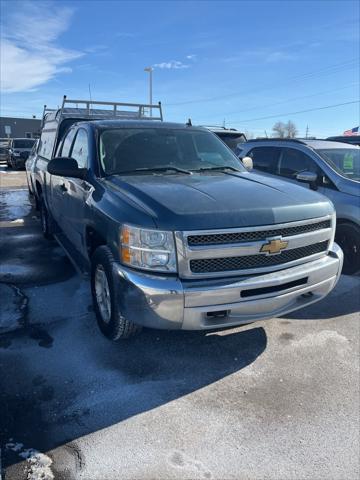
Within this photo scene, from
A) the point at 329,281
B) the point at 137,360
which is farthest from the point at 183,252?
the point at 329,281

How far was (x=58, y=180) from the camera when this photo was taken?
215 inches

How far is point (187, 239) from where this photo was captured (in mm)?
2824

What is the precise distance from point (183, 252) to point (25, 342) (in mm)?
1886

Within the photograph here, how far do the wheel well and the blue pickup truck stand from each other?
0.5 inches

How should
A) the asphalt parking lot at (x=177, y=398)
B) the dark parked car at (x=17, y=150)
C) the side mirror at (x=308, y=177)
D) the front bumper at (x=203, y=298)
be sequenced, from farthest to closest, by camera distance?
the dark parked car at (x=17, y=150), the side mirror at (x=308, y=177), the front bumper at (x=203, y=298), the asphalt parking lot at (x=177, y=398)

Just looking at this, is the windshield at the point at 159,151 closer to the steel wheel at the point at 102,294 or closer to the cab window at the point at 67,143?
the steel wheel at the point at 102,294

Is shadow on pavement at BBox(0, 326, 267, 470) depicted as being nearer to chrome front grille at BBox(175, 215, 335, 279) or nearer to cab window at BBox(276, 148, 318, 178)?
chrome front grille at BBox(175, 215, 335, 279)

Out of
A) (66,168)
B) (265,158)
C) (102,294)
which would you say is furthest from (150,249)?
(265,158)

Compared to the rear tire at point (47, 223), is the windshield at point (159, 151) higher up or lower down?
higher up

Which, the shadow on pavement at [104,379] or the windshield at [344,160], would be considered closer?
the shadow on pavement at [104,379]

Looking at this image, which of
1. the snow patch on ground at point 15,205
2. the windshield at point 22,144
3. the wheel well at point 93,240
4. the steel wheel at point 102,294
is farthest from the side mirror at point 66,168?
the windshield at point 22,144

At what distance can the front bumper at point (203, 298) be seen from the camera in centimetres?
282

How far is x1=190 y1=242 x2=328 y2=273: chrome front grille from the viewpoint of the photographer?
9.52 ft

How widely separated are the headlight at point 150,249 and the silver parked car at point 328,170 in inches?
Result: 105
